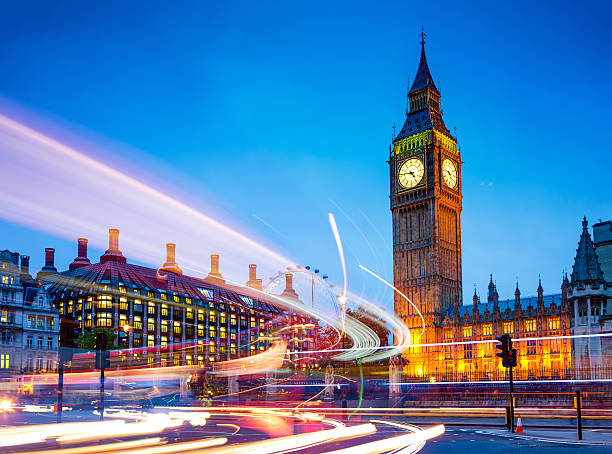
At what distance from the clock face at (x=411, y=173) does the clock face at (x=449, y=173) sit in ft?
14.8

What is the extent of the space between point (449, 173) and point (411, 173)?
7604 millimetres

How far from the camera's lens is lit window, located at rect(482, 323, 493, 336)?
354 ft

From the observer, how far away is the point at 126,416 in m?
36.2

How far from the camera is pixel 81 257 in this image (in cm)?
15925

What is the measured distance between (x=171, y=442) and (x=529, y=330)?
89953 mm

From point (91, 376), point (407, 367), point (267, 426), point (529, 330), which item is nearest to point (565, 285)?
point (529, 330)

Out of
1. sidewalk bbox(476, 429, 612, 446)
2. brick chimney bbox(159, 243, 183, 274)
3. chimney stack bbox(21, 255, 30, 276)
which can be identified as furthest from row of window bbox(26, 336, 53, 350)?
brick chimney bbox(159, 243, 183, 274)

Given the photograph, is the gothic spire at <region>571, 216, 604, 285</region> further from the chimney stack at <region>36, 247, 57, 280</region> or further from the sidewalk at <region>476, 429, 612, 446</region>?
the chimney stack at <region>36, 247, 57, 280</region>

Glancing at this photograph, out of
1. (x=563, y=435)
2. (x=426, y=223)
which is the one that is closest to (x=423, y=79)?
(x=426, y=223)

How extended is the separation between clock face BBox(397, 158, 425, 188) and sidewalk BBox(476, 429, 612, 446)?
301ft

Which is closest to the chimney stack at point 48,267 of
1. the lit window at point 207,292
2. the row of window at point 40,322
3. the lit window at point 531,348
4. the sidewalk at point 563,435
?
the lit window at point 207,292

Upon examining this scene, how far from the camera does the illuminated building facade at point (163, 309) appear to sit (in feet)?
427

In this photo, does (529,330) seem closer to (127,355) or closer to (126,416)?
(127,355)

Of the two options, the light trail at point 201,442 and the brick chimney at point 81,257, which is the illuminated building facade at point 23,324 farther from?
the brick chimney at point 81,257
